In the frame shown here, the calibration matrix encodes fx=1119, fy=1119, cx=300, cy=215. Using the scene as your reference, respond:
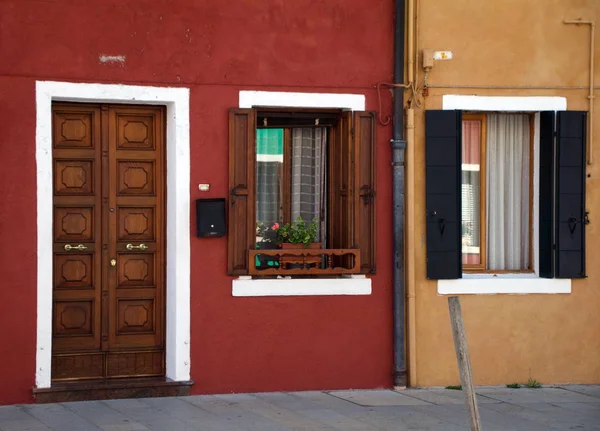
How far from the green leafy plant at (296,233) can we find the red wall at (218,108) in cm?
58

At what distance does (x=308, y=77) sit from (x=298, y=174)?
1001 mm

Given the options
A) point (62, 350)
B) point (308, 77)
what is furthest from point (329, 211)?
point (62, 350)

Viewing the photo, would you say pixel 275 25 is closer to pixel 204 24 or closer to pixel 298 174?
pixel 204 24

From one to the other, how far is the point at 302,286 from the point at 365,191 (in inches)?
44.0

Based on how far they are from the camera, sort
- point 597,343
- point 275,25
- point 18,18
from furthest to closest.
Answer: point 597,343
point 275,25
point 18,18

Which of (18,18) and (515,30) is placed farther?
(515,30)

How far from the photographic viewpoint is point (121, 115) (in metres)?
10.5

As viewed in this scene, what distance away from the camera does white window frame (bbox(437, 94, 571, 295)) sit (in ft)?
36.7

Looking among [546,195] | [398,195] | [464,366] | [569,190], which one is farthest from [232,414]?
[569,190]

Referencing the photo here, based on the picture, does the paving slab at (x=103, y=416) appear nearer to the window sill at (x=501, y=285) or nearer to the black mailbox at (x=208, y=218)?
the black mailbox at (x=208, y=218)

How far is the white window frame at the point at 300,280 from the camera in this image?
1063 cm

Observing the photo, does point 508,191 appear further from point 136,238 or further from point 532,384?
point 136,238

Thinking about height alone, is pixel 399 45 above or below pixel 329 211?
above

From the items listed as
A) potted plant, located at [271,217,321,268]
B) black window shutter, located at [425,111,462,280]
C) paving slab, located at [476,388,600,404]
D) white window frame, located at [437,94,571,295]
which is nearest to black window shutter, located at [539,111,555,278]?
white window frame, located at [437,94,571,295]
